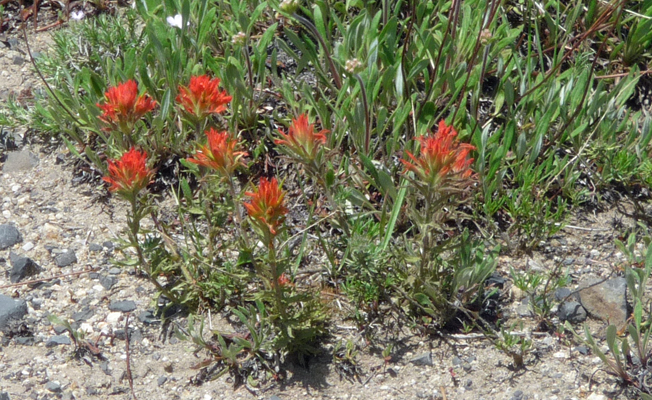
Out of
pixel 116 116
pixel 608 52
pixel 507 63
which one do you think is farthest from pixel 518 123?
pixel 116 116

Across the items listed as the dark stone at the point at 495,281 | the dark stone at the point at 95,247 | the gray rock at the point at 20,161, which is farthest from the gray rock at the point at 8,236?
the dark stone at the point at 495,281

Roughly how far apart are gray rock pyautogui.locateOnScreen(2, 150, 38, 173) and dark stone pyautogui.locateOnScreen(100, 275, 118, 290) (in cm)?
90

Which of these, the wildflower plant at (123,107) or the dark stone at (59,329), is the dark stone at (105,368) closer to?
the dark stone at (59,329)

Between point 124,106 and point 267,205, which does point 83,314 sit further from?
point 267,205

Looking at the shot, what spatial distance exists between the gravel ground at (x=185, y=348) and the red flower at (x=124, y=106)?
68 cm

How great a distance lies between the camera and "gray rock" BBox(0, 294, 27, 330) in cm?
267

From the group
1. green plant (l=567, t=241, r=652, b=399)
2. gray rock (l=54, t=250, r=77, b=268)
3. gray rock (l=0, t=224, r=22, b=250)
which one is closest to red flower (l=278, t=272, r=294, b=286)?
gray rock (l=54, t=250, r=77, b=268)

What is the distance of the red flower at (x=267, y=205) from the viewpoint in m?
2.11

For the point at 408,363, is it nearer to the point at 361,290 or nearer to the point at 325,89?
the point at 361,290

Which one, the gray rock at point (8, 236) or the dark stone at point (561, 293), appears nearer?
the dark stone at point (561, 293)

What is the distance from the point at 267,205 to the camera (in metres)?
2.12

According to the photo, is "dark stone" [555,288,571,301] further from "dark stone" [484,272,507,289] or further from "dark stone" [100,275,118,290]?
"dark stone" [100,275,118,290]

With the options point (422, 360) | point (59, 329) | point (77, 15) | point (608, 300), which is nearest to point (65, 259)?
point (59, 329)

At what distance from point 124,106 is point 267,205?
76 centimetres
